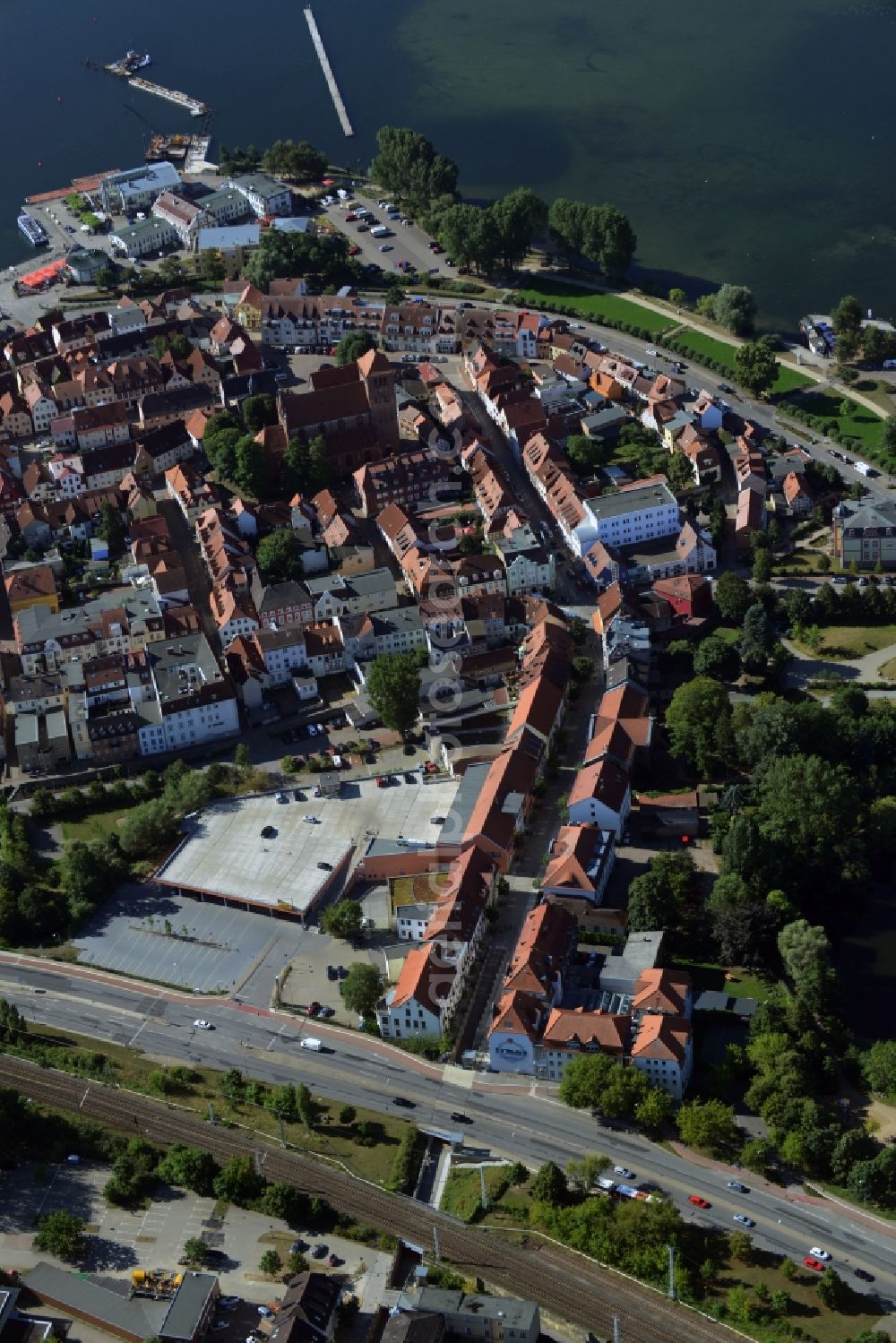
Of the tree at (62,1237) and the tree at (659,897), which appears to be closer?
the tree at (62,1237)

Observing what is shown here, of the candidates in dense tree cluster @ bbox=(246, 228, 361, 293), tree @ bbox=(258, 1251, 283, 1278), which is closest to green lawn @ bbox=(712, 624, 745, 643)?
tree @ bbox=(258, 1251, 283, 1278)

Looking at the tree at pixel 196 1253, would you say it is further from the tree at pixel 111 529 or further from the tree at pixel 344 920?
the tree at pixel 111 529

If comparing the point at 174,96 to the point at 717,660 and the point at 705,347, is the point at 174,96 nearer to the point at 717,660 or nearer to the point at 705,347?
the point at 705,347

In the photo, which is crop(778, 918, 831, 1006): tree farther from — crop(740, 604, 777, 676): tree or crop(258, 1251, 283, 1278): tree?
crop(258, 1251, 283, 1278): tree

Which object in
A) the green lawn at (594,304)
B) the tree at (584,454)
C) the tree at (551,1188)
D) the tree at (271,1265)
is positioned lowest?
the tree at (271,1265)

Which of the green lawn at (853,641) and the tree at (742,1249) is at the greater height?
the green lawn at (853,641)

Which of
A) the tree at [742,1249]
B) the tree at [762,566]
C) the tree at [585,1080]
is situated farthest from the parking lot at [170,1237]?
the tree at [762,566]

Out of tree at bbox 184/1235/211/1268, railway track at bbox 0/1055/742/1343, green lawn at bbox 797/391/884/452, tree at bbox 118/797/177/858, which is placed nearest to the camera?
railway track at bbox 0/1055/742/1343
